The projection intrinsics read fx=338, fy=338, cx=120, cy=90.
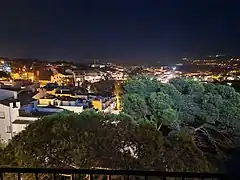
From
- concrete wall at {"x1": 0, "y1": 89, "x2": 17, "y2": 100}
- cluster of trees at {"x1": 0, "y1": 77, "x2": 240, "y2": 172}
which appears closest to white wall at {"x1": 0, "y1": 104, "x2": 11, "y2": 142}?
concrete wall at {"x1": 0, "y1": 89, "x2": 17, "y2": 100}

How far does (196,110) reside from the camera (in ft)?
28.5

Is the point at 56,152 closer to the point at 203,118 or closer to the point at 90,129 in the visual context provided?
the point at 90,129

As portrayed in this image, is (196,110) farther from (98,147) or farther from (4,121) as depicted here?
(4,121)

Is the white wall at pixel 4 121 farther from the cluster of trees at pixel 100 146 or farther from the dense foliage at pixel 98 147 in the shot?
the dense foliage at pixel 98 147

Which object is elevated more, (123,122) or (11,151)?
(123,122)

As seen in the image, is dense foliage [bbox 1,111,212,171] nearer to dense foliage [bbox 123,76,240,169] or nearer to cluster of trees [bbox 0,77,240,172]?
cluster of trees [bbox 0,77,240,172]

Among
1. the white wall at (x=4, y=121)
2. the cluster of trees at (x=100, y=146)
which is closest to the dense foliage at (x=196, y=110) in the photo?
the cluster of trees at (x=100, y=146)

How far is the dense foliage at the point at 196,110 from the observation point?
27.3ft

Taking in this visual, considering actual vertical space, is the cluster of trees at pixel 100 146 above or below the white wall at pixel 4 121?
above

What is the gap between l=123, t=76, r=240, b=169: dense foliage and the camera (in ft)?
27.3

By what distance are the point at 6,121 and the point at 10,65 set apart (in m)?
17.6

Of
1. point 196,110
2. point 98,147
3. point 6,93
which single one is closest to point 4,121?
point 6,93

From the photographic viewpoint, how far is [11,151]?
238 inches

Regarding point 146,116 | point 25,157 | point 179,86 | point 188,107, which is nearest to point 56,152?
point 25,157
